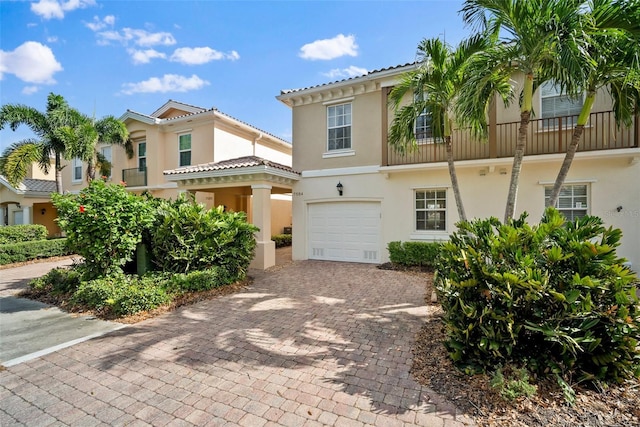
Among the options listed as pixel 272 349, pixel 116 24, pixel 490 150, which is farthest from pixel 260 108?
pixel 272 349

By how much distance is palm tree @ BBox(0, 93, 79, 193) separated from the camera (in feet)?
45.0

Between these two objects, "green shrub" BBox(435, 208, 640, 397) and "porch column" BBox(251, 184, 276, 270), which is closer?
"green shrub" BBox(435, 208, 640, 397)

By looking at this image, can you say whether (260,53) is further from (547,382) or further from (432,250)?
(547,382)

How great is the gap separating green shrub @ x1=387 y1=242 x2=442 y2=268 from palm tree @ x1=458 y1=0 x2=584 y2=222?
12.5 ft

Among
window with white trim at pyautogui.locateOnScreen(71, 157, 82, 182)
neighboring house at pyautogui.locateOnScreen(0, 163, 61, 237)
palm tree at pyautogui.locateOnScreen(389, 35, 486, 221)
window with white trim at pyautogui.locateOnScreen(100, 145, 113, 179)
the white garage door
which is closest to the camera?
palm tree at pyautogui.locateOnScreen(389, 35, 486, 221)

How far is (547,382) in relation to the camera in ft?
10.7

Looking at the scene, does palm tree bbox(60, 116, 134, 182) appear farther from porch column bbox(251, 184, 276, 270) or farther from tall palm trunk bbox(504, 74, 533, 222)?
tall palm trunk bbox(504, 74, 533, 222)

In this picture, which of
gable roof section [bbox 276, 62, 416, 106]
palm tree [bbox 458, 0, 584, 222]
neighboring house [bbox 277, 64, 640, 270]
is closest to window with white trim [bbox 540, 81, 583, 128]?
neighboring house [bbox 277, 64, 640, 270]

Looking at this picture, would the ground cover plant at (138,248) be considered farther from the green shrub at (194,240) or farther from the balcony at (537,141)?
the balcony at (537,141)

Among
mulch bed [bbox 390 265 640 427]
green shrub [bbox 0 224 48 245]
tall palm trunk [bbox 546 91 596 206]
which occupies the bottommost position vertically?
mulch bed [bbox 390 265 640 427]

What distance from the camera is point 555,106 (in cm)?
914

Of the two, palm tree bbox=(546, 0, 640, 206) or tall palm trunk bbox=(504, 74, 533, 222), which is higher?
palm tree bbox=(546, 0, 640, 206)

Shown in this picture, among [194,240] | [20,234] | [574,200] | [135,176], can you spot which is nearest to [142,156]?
[135,176]

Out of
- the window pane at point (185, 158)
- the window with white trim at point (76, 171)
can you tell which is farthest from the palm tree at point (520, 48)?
the window with white trim at point (76, 171)
